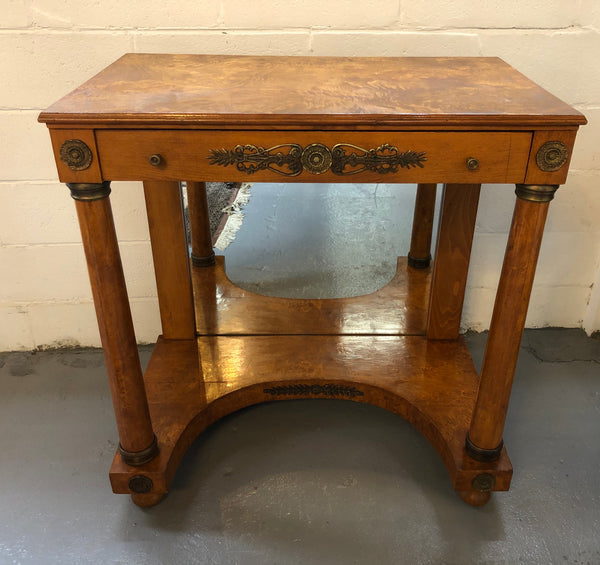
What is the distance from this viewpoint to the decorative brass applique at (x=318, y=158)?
0.88 metres

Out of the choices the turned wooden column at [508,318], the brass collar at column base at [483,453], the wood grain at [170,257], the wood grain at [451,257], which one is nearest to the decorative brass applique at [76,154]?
the wood grain at [170,257]

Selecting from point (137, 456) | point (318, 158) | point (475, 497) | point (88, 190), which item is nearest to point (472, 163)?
point (318, 158)

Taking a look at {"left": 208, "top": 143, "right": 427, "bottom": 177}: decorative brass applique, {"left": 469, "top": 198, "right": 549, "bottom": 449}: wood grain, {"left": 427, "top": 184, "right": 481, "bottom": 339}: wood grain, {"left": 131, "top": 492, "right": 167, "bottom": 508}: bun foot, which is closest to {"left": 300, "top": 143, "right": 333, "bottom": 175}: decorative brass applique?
{"left": 208, "top": 143, "right": 427, "bottom": 177}: decorative brass applique

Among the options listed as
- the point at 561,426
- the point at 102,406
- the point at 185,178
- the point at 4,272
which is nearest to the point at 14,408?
the point at 102,406

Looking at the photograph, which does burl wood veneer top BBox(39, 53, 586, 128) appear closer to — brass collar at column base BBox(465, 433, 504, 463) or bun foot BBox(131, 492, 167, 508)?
brass collar at column base BBox(465, 433, 504, 463)

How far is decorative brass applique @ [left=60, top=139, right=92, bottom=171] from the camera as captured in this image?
861mm

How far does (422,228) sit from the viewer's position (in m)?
1.50

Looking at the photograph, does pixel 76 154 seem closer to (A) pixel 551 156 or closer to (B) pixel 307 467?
(A) pixel 551 156

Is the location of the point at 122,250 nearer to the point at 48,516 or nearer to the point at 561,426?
the point at 48,516

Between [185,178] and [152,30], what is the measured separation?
1.98ft

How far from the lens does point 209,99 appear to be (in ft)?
3.02

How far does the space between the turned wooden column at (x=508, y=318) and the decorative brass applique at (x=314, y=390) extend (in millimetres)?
317

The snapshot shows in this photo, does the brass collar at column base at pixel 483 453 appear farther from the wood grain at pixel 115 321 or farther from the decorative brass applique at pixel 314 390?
the wood grain at pixel 115 321

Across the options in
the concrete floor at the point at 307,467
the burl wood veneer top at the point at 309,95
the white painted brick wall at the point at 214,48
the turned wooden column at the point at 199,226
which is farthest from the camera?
A: the turned wooden column at the point at 199,226
